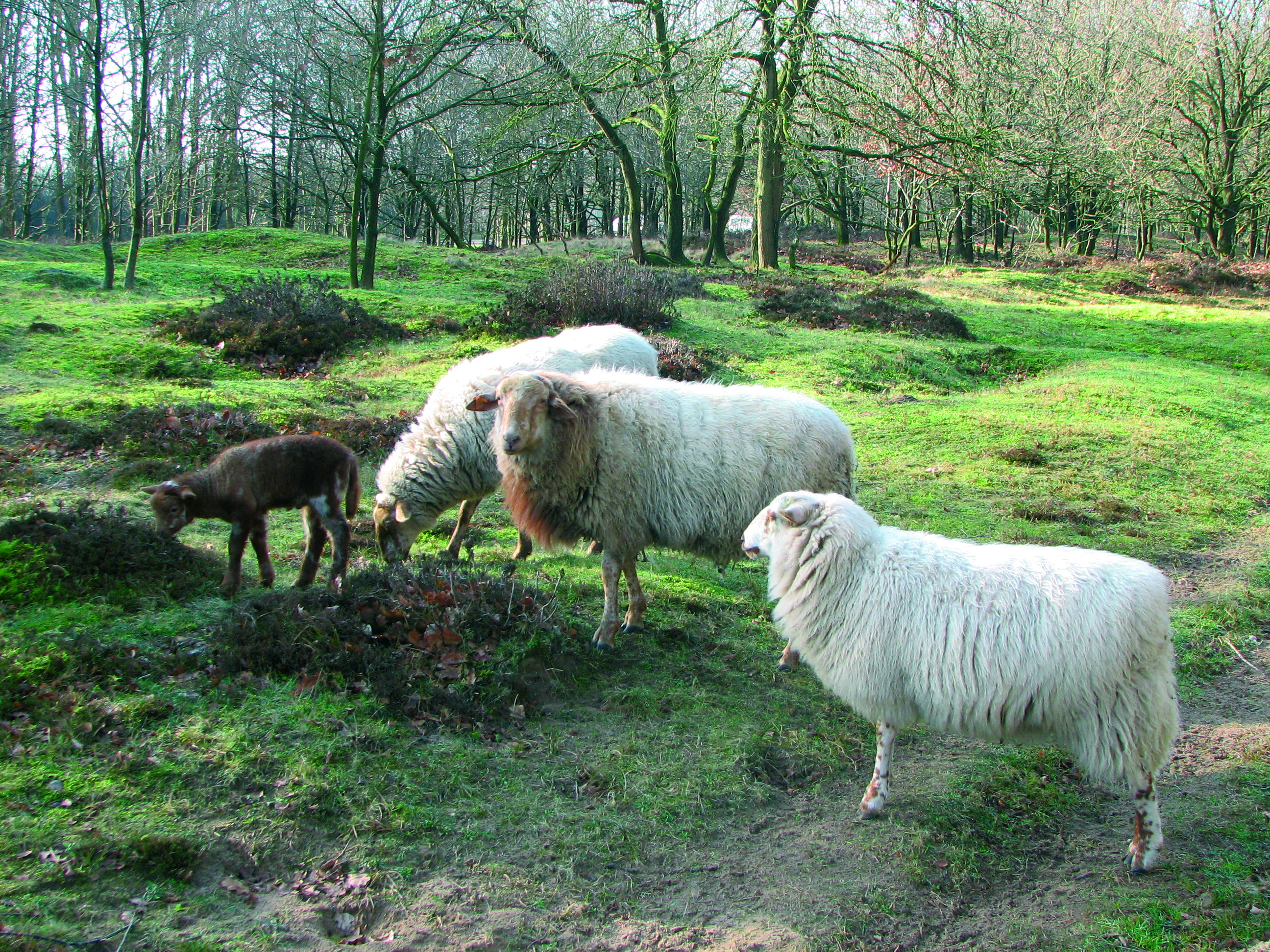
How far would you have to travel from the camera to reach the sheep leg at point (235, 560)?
5.92 m

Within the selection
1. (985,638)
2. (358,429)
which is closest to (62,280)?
(358,429)

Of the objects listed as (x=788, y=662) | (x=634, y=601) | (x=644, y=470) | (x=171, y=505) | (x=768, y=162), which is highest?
(x=768, y=162)

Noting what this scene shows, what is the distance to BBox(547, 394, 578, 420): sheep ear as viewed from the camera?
6141mm

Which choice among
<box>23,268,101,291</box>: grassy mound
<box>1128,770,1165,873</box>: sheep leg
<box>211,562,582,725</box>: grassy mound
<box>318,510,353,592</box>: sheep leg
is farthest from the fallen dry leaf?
<box>23,268,101,291</box>: grassy mound

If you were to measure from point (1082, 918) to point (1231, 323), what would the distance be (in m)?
25.6

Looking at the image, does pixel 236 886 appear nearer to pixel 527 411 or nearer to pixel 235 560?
pixel 235 560

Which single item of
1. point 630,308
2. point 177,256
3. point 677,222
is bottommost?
point 630,308

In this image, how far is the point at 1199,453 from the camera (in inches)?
471

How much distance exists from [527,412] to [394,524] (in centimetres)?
221

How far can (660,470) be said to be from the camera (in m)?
6.44

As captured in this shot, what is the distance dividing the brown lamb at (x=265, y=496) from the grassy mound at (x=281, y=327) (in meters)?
7.27

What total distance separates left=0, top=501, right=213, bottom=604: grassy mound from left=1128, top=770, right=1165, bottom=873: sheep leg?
5.83m

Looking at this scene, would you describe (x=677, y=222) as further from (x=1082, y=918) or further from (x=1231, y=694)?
(x=1082, y=918)

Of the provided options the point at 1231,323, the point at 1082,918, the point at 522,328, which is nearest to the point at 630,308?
the point at 522,328
